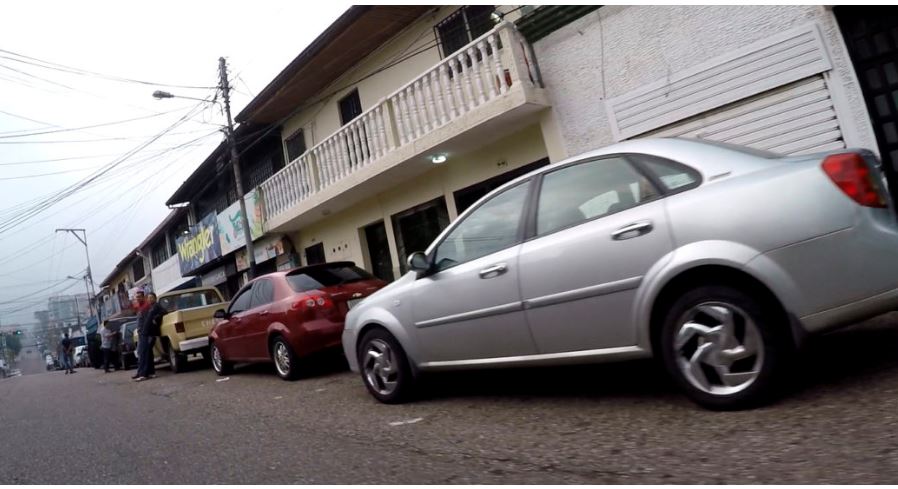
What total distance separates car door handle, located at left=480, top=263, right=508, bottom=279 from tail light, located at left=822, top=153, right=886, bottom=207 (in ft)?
5.88

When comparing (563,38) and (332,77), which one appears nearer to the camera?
(563,38)

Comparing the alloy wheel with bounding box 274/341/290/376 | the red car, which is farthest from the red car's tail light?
the alloy wheel with bounding box 274/341/290/376

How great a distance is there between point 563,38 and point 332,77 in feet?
21.4

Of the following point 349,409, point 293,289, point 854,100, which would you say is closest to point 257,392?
point 293,289

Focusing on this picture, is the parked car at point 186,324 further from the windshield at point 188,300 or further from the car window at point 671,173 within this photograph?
the car window at point 671,173

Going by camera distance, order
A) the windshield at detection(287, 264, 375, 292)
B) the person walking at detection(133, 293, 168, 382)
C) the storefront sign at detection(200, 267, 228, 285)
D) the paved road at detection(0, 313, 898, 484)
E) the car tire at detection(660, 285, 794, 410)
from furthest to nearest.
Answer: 1. the storefront sign at detection(200, 267, 228, 285)
2. the person walking at detection(133, 293, 168, 382)
3. the windshield at detection(287, 264, 375, 292)
4. the car tire at detection(660, 285, 794, 410)
5. the paved road at detection(0, 313, 898, 484)

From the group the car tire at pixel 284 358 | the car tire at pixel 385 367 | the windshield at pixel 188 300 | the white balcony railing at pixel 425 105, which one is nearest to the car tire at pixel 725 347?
the car tire at pixel 385 367

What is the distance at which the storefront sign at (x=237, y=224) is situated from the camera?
49.5 ft

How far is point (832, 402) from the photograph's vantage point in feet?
8.94

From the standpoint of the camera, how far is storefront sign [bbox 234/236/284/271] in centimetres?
1554

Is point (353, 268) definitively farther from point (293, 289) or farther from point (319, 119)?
point (319, 119)

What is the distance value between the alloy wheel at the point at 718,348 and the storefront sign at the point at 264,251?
548 inches

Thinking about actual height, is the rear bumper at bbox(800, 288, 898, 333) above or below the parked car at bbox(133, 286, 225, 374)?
below

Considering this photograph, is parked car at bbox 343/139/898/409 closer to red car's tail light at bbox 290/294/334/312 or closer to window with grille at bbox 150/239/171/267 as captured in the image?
red car's tail light at bbox 290/294/334/312
